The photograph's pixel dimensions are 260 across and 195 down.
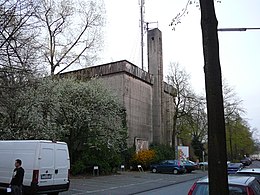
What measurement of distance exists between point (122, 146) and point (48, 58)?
11700 mm

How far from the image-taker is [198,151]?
65.4 metres

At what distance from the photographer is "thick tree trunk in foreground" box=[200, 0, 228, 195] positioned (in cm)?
453

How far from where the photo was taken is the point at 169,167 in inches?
1606

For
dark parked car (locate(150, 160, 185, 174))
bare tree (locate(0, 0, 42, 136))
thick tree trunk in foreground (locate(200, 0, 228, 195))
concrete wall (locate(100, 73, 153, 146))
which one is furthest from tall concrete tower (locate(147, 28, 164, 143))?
thick tree trunk in foreground (locate(200, 0, 228, 195))

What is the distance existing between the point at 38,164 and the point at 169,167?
2787cm

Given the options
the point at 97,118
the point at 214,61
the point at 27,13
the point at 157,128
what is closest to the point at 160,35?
the point at 157,128

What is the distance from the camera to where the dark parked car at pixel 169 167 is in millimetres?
40188

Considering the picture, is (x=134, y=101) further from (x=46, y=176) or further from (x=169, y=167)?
(x=46, y=176)

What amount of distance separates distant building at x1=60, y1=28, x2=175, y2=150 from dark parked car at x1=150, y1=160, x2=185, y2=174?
14.2ft

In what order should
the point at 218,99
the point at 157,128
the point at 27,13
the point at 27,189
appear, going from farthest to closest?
the point at 157,128 < the point at 27,13 < the point at 27,189 < the point at 218,99

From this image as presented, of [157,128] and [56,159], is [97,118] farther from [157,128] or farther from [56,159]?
[157,128]

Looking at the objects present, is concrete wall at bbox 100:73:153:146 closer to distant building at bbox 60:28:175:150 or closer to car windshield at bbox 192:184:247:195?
distant building at bbox 60:28:175:150

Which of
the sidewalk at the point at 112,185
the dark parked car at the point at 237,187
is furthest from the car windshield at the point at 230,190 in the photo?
the sidewalk at the point at 112,185

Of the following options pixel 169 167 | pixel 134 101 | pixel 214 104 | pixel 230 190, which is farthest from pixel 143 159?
pixel 214 104
